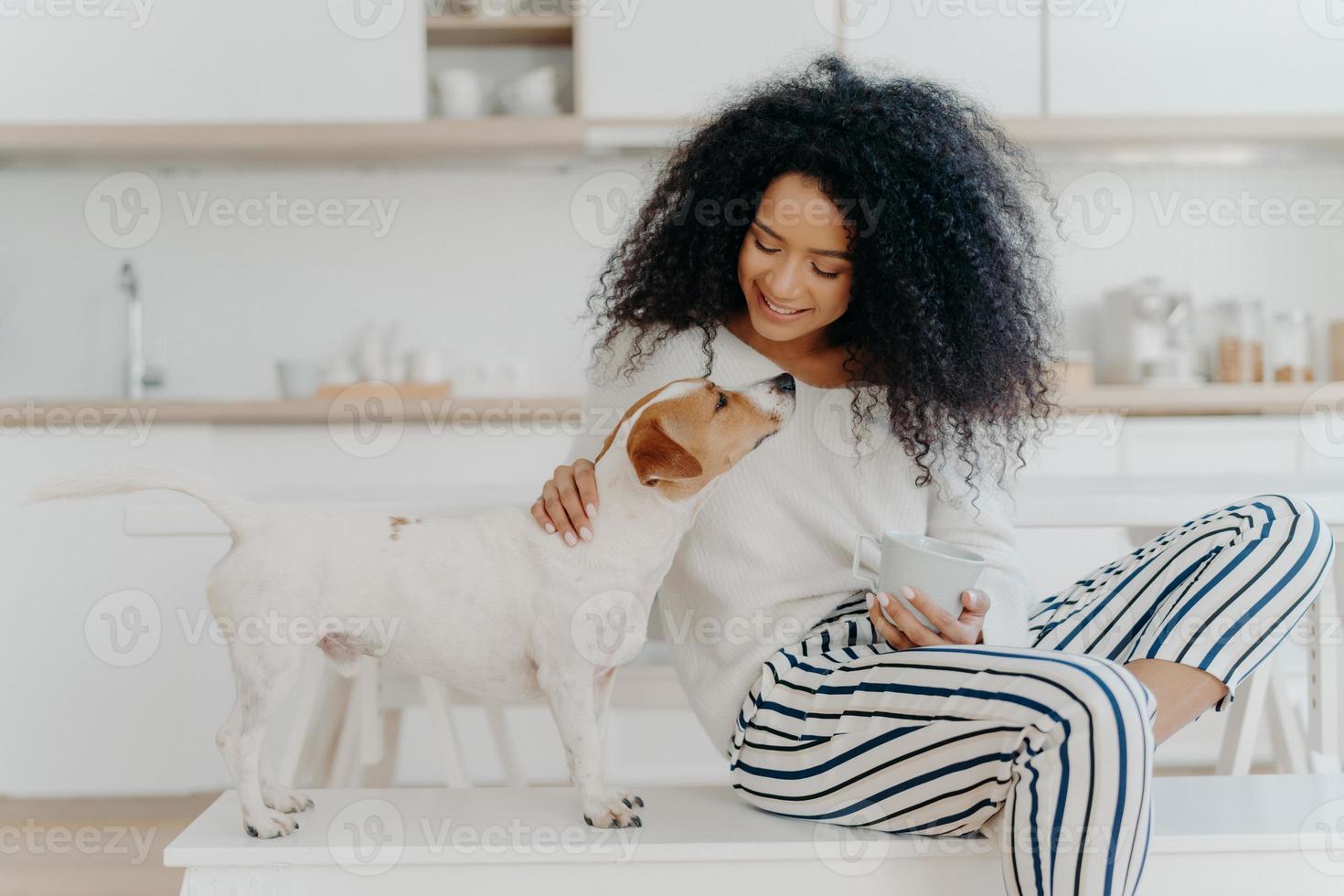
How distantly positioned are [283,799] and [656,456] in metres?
0.48

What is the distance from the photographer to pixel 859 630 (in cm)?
118

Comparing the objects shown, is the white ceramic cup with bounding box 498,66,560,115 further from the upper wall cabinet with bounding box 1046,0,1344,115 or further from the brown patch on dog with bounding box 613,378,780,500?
the brown patch on dog with bounding box 613,378,780,500

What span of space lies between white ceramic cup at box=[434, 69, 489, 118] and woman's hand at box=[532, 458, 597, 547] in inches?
73.0

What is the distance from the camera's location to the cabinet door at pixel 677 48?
2.58 m

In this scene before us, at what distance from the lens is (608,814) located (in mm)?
1016

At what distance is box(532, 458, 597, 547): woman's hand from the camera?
99cm

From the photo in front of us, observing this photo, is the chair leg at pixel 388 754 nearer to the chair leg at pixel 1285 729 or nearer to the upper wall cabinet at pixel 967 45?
the chair leg at pixel 1285 729

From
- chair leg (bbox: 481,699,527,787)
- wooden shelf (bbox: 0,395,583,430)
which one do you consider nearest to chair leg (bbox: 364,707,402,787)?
chair leg (bbox: 481,699,527,787)

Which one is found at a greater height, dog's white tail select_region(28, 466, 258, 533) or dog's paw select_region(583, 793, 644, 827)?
dog's white tail select_region(28, 466, 258, 533)

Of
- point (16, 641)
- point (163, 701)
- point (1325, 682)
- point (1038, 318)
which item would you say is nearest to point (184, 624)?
point (163, 701)

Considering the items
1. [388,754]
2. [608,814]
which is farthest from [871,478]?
[388,754]

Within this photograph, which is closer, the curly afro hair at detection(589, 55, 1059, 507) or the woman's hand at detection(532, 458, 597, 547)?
the woman's hand at detection(532, 458, 597, 547)

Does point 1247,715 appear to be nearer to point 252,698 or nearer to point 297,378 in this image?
point 252,698

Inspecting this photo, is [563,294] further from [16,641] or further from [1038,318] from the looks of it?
[1038,318]
